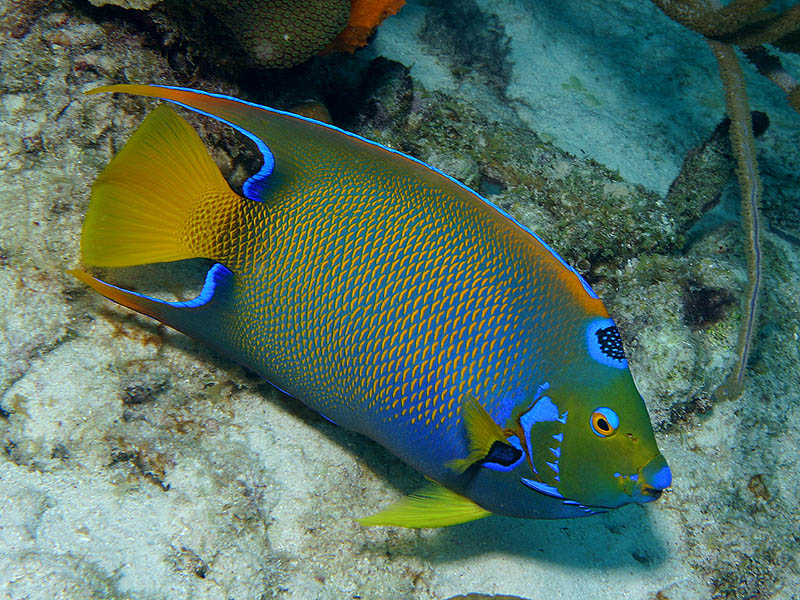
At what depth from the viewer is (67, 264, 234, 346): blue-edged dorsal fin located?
1.75 metres

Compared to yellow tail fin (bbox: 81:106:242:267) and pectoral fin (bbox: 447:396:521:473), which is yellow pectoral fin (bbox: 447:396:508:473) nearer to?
pectoral fin (bbox: 447:396:521:473)

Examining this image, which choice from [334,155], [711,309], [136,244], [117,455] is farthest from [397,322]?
[711,309]

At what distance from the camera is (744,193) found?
3.11 meters

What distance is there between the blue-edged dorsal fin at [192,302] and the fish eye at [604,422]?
1.31 m

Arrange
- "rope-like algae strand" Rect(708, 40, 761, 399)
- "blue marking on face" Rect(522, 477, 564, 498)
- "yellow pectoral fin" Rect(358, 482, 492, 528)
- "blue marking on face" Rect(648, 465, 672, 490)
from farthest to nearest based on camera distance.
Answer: "rope-like algae strand" Rect(708, 40, 761, 399)
"yellow pectoral fin" Rect(358, 482, 492, 528)
"blue marking on face" Rect(522, 477, 564, 498)
"blue marking on face" Rect(648, 465, 672, 490)

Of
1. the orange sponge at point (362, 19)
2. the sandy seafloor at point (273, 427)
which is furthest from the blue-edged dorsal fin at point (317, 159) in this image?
the orange sponge at point (362, 19)

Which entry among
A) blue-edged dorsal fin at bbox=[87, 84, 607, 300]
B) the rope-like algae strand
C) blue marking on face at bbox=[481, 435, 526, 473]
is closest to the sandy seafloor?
the rope-like algae strand

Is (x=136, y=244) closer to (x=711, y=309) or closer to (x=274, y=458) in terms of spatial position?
(x=274, y=458)

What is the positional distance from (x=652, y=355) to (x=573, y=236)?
835 mm

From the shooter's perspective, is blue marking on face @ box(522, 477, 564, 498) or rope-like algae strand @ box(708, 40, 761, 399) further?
rope-like algae strand @ box(708, 40, 761, 399)

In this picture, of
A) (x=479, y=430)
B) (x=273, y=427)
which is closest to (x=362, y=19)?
(x=273, y=427)

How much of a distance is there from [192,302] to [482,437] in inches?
43.7

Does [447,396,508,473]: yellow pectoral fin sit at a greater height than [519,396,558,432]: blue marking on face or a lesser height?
lesser

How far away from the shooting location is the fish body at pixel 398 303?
5.32 feet
